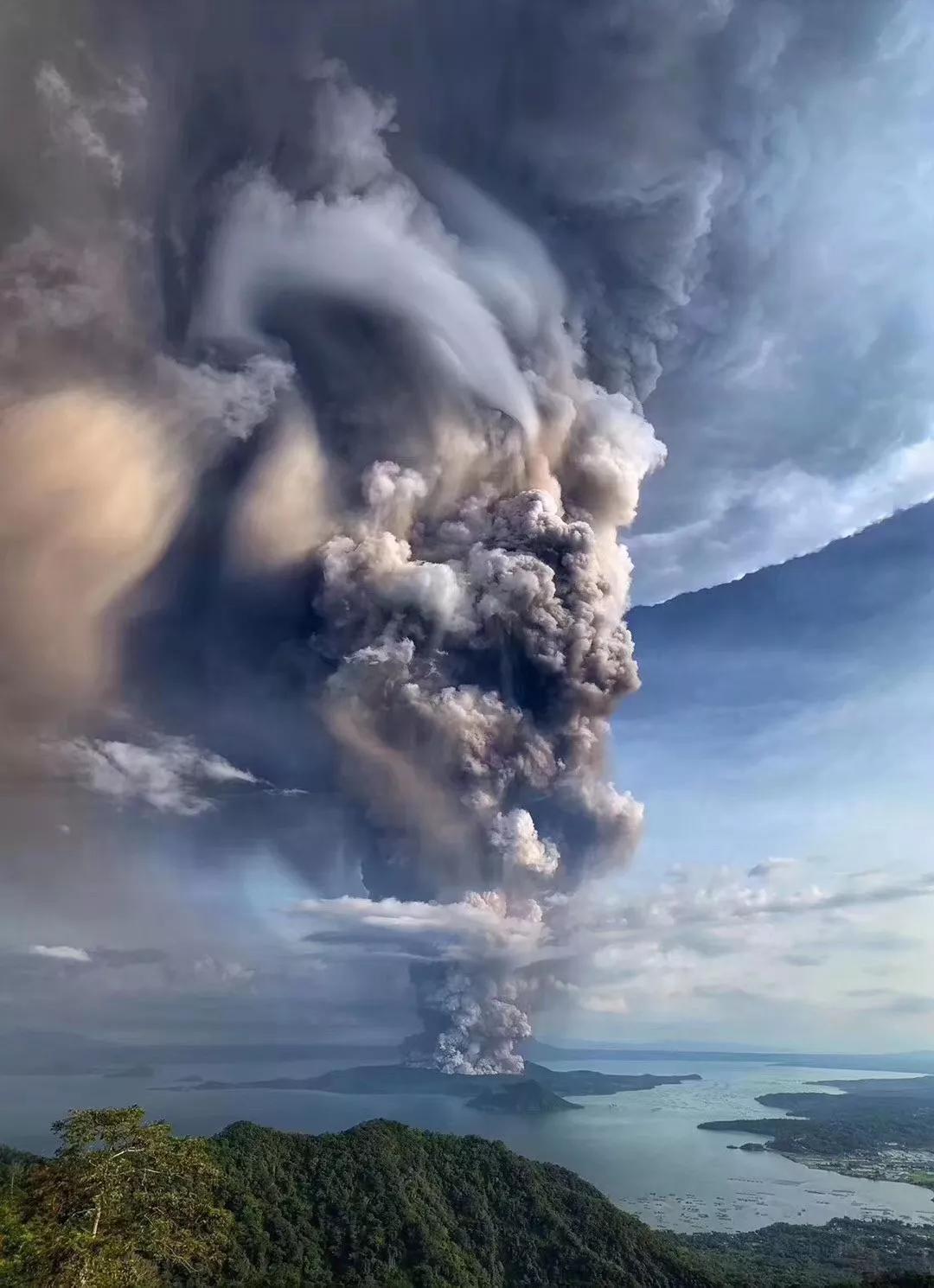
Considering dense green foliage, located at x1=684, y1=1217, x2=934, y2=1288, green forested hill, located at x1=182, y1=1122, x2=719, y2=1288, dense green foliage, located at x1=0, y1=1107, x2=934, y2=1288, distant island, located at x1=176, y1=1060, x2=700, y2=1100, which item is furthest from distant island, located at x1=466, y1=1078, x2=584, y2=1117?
green forested hill, located at x1=182, y1=1122, x2=719, y2=1288

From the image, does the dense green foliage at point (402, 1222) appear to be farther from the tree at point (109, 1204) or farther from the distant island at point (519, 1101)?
the distant island at point (519, 1101)

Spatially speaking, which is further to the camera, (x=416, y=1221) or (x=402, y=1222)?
(x=416, y=1221)

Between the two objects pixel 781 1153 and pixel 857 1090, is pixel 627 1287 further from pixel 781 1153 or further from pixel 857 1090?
pixel 857 1090

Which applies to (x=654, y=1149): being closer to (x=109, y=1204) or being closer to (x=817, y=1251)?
(x=817, y=1251)

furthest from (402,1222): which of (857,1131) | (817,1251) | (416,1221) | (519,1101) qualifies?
(519,1101)

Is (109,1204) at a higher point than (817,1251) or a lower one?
higher

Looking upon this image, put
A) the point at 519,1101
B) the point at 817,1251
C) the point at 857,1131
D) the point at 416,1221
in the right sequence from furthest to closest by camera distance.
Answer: the point at 519,1101 → the point at 857,1131 → the point at 817,1251 → the point at 416,1221

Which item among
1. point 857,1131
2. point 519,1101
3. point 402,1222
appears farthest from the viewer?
point 519,1101

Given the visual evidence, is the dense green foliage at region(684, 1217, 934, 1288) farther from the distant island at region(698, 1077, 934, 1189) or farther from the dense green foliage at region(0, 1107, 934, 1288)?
the distant island at region(698, 1077, 934, 1189)
